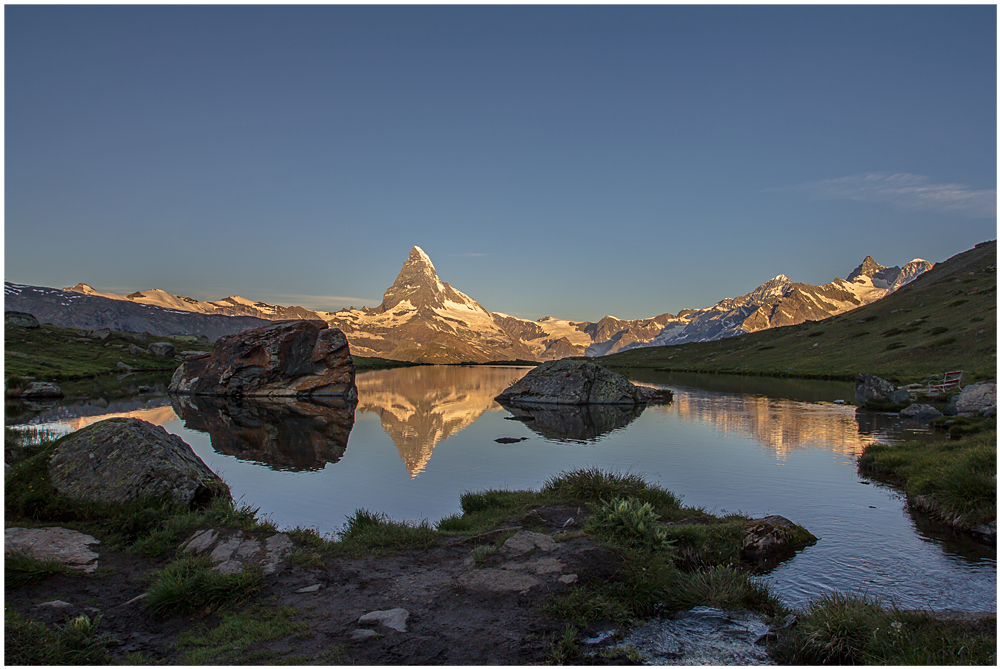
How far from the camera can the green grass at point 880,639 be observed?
30.4 feet

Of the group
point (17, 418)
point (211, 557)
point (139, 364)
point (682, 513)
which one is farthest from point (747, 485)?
point (139, 364)

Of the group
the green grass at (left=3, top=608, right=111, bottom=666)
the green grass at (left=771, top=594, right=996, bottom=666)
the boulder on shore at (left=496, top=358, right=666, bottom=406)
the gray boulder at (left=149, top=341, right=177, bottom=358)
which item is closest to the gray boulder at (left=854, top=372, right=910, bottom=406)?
the boulder on shore at (left=496, top=358, right=666, bottom=406)

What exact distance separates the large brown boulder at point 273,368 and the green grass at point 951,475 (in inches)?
2205

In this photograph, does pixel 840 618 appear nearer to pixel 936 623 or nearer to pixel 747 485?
pixel 936 623

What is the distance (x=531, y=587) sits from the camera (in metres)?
12.1

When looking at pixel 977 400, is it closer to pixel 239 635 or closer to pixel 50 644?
pixel 239 635

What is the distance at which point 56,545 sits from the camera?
45.8ft

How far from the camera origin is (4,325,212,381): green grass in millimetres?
78000

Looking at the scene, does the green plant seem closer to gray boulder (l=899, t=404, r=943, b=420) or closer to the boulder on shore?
gray boulder (l=899, t=404, r=943, b=420)

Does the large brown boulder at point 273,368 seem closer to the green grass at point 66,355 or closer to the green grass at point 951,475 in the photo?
the green grass at point 66,355

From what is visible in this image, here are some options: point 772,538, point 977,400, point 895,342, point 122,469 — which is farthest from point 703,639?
point 895,342

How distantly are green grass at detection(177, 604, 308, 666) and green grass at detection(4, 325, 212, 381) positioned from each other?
7352 cm

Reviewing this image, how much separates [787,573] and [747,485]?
35.5 ft

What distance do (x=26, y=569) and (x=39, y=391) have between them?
5808 cm
